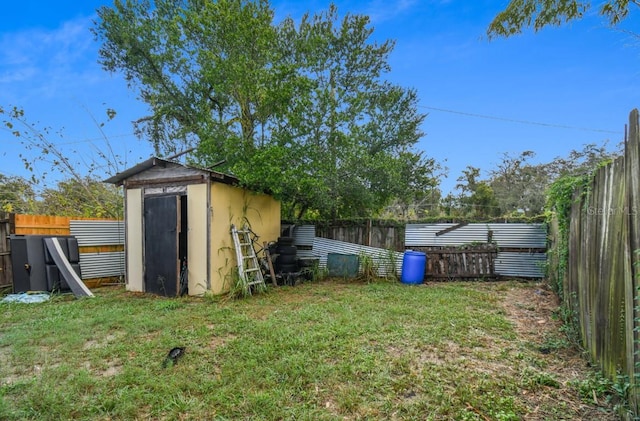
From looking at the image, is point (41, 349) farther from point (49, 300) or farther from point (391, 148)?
point (391, 148)

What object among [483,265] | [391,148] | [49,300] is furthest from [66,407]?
[391,148]

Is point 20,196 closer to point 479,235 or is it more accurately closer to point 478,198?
point 479,235

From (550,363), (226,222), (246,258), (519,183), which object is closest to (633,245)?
(550,363)

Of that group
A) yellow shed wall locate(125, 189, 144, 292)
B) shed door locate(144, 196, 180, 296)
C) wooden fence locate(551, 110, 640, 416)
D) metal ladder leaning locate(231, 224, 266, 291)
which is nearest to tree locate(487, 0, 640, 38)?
wooden fence locate(551, 110, 640, 416)

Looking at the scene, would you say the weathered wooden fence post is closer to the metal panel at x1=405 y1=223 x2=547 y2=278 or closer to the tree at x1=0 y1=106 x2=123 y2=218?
the metal panel at x1=405 y1=223 x2=547 y2=278

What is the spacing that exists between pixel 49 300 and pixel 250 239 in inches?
131

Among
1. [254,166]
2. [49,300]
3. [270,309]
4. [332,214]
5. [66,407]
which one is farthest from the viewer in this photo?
[332,214]

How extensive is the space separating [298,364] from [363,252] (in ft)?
15.5

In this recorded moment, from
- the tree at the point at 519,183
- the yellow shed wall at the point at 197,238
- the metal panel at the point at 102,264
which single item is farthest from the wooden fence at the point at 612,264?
the tree at the point at 519,183

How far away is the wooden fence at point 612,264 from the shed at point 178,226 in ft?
16.1

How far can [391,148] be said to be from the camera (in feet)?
28.5

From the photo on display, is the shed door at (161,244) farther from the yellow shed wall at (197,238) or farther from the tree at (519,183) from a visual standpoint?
the tree at (519,183)

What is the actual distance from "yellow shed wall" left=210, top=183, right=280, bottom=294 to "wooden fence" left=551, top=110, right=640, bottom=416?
487 centimetres

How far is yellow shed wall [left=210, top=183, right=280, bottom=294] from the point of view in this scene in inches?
219
